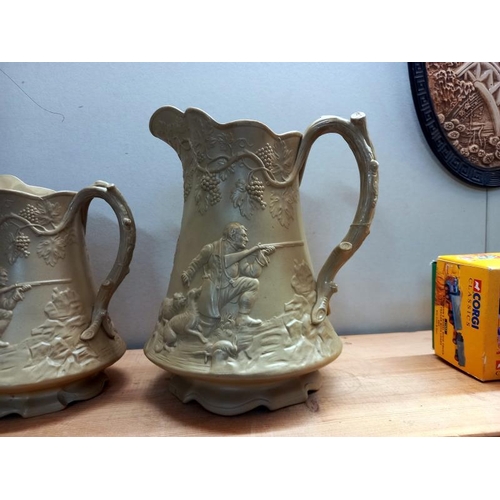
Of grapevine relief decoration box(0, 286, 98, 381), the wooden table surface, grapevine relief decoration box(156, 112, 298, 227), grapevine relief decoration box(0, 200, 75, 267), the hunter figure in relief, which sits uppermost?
grapevine relief decoration box(156, 112, 298, 227)

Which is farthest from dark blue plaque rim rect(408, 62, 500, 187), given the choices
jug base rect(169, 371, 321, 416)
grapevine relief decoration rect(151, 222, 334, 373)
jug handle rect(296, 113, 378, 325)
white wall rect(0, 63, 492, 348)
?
jug base rect(169, 371, 321, 416)

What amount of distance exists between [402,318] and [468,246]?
314 millimetres

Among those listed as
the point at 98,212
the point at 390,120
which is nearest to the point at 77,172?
the point at 98,212

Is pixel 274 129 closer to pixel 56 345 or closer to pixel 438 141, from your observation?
pixel 438 141

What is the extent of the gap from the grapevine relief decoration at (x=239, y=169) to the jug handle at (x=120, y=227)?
16cm

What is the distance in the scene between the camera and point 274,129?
3.66 feet

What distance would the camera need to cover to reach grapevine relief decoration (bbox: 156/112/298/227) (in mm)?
712

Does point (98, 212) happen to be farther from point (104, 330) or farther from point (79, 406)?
point (79, 406)

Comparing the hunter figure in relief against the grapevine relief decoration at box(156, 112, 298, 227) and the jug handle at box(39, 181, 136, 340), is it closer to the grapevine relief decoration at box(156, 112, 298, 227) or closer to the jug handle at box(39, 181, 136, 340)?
the grapevine relief decoration at box(156, 112, 298, 227)

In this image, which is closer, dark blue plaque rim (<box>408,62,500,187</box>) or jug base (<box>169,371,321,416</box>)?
jug base (<box>169,371,321,416</box>)

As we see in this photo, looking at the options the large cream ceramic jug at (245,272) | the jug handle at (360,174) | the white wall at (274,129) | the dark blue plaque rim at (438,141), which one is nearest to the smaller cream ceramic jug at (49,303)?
the large cream ceramic jug at (245,272)

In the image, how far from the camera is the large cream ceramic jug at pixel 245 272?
0.68m

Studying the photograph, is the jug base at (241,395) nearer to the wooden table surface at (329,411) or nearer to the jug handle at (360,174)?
the wooden table surface at (329,411)

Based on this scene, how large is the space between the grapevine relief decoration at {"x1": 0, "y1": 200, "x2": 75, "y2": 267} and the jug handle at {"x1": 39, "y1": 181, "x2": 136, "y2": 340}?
0.01 metres
